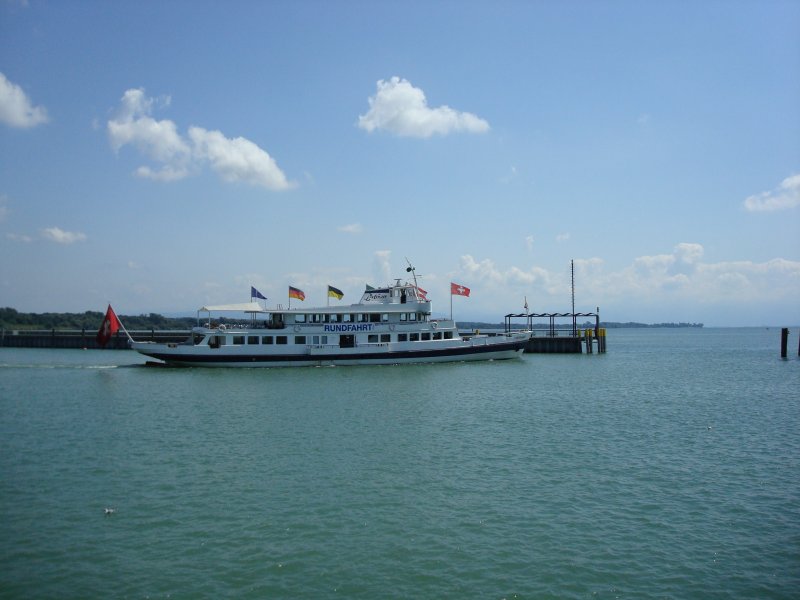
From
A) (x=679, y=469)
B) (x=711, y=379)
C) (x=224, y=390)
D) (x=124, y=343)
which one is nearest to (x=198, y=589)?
(x=679, y=469)

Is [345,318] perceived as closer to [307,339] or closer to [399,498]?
[307,339]

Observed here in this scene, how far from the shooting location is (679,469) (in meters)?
16.5

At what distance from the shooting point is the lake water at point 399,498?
33.2 ft

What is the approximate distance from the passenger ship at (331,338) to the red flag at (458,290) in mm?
3115

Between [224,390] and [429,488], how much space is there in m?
21.3

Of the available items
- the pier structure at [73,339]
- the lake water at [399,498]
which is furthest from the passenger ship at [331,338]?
the pier structure at [73,339]

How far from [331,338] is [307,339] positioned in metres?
1.92

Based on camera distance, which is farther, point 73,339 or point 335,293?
point 73,339

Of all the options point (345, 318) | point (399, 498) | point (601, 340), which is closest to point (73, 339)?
point (345, 318)

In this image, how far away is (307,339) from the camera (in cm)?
4612

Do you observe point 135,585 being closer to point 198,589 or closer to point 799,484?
point 198,589

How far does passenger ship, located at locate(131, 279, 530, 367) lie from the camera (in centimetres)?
4491

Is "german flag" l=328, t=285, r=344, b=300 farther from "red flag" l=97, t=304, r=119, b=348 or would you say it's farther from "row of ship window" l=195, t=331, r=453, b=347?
"red flag" l=97, t=304, r=119, b=348

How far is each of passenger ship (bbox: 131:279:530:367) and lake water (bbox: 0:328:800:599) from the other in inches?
632
